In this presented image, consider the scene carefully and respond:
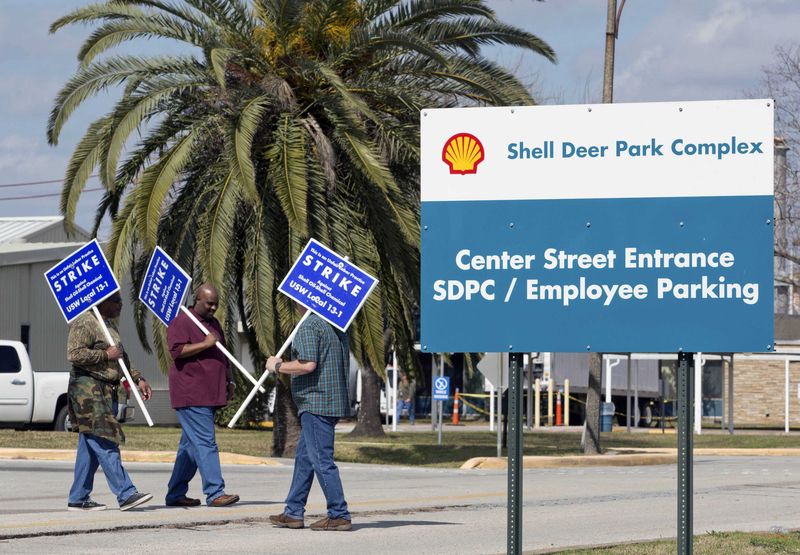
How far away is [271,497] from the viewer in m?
14.0

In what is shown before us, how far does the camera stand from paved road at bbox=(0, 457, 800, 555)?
10.0 meters

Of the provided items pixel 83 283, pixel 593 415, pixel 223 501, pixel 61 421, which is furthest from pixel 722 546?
pixel 61 421

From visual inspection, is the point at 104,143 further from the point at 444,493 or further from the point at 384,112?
the point at 444,493

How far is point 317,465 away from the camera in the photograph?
33.8 feet

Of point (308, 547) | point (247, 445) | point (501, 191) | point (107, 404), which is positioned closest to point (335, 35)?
point (247, 445)

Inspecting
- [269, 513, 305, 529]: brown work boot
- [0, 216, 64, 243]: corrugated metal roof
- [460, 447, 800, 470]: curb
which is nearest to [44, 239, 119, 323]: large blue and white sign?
[269, 513, 305, 529]: brown work boot

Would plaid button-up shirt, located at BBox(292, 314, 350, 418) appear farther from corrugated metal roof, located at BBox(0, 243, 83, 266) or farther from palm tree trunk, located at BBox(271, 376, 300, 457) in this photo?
corrugated metal roof, located at BBox(0, 243, 83, 266)

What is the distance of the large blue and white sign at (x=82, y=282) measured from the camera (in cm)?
1268

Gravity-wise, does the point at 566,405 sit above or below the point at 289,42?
below

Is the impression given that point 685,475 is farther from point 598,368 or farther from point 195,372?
point 598,368

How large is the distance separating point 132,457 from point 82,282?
8.11 m

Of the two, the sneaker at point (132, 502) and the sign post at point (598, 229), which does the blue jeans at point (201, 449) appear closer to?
the sneaker at point (132, 502)

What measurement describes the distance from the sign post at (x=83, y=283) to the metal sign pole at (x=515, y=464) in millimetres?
5670

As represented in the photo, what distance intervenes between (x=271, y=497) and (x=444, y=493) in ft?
7.28
